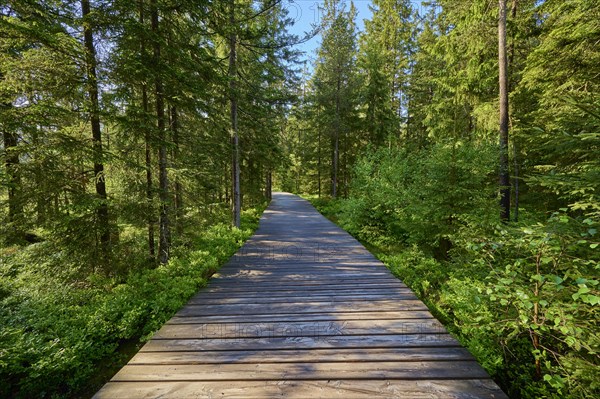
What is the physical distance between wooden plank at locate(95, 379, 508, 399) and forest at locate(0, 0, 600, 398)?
524 millimetres

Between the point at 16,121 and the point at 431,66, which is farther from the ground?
the point at 431,66

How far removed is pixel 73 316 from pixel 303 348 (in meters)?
3.38

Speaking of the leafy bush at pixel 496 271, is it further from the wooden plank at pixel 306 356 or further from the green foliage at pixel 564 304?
the wooden plank at pixel 306 356

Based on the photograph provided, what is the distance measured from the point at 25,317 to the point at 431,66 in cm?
2050

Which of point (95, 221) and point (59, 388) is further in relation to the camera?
point (95, 221)

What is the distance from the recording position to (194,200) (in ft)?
24.6

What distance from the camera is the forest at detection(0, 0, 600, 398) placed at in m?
2.29

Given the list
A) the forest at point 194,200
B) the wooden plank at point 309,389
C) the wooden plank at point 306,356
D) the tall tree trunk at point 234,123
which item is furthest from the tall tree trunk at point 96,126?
the tall tree trunk at point 234,123

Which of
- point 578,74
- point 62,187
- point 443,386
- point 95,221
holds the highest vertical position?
point 578,74

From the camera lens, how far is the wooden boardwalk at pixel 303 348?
2.32 meters

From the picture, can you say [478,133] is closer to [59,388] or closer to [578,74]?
[578,74]

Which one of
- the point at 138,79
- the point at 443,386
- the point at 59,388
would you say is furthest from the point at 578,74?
the point at 59,388

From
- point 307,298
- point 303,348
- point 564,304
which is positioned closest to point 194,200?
point 307,298

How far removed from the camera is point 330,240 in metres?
8.25
